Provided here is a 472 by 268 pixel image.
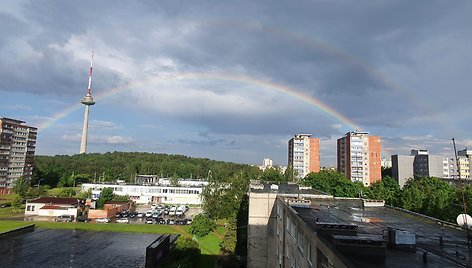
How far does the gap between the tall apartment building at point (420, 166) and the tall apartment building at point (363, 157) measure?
619 inches

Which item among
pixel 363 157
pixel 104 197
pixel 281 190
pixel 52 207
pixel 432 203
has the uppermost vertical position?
pixel 363 157

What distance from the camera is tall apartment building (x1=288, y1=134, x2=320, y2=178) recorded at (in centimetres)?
9325

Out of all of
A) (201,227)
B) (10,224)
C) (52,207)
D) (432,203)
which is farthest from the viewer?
(52,207)

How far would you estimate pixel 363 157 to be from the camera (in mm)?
81438

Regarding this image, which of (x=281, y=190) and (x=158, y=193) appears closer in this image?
(x=281, y=190)

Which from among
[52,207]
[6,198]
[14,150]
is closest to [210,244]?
[52,207]

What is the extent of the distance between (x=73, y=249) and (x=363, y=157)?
69.8m

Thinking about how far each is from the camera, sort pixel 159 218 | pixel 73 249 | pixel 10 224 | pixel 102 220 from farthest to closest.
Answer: pixel 159 218 < pixel 102 220 < pixel 10 224 < pixel 73 249

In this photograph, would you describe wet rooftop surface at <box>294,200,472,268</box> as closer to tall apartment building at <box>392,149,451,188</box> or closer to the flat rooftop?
the flat rooftop

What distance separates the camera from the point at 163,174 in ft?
379

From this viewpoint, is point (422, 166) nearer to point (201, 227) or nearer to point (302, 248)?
point (201, 227)

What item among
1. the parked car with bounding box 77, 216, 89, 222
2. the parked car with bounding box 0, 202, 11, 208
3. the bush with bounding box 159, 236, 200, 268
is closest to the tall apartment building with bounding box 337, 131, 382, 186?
the parked car with bounding box 77, 216, 89, 222

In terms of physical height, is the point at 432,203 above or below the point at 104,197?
above

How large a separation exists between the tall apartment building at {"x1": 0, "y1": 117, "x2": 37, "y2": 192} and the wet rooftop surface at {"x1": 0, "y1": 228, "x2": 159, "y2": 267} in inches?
1905
